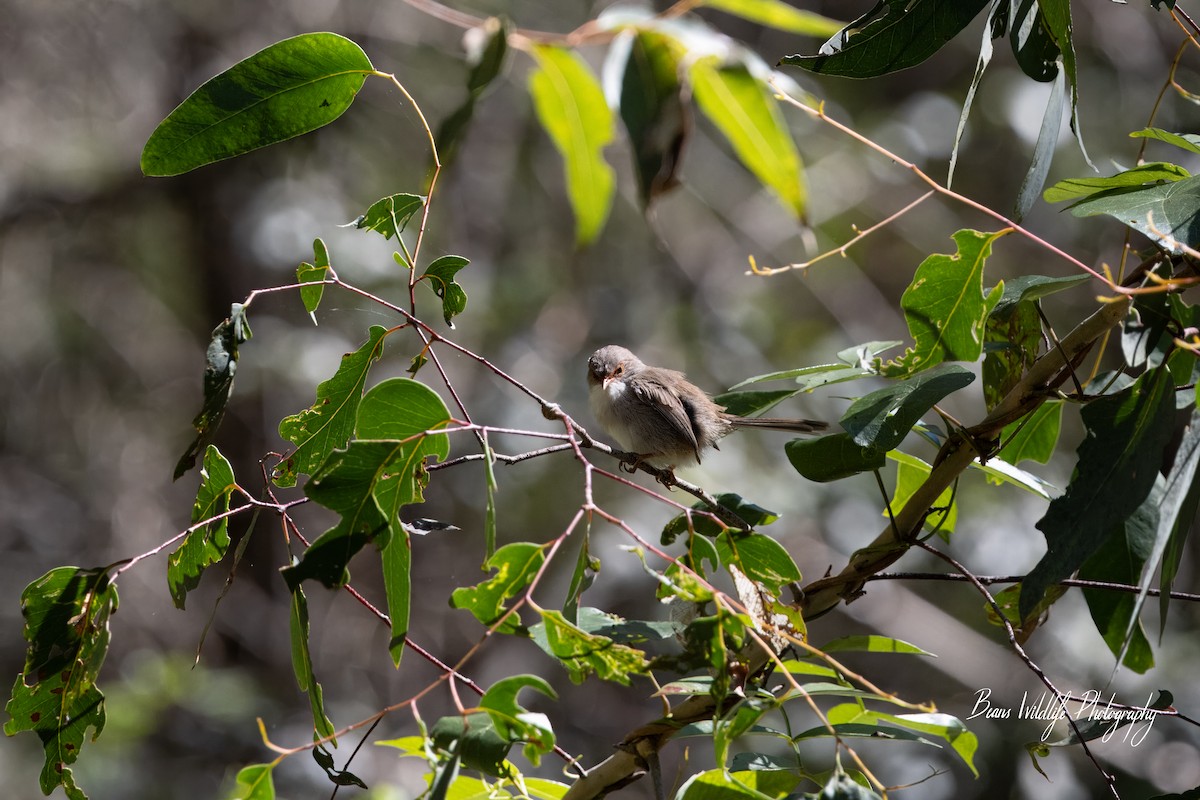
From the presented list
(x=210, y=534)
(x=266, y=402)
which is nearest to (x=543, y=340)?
(x=266, y=402)

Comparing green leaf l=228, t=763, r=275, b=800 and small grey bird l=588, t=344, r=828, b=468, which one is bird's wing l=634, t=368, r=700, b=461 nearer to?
small grey bird l=588, t=344, r=828, b=468

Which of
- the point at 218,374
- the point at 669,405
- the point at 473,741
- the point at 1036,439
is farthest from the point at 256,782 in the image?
the point at 669,405

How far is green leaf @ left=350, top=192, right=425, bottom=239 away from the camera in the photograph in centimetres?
169

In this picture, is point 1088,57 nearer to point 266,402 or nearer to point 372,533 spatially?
point 266,402

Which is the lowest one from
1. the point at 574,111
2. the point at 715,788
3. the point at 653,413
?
the point at 653,413

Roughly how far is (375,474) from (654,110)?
2.34 feet

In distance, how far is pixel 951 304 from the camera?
1.62m

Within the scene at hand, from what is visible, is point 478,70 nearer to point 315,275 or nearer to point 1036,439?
point 315,275

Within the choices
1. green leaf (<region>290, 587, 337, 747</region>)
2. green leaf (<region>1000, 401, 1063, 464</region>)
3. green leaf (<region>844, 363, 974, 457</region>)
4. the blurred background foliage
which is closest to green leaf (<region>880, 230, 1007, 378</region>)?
green leaf (<region>844, 363, 974, 457</region>)

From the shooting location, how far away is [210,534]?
1723 mm

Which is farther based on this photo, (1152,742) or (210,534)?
(1152,742)

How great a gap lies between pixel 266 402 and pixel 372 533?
578cm

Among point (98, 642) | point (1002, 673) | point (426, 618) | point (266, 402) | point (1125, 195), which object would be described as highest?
point (1125, 195)

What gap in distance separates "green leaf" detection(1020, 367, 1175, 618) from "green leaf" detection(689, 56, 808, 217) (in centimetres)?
74
